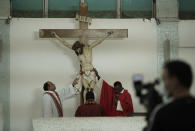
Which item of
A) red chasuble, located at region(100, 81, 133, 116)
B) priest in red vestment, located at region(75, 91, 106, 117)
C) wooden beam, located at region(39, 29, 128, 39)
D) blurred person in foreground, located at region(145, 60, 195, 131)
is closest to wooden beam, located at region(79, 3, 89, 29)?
wooden beam, located at region(39, 29, 128, 39)

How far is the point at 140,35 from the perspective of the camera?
840 centimetres

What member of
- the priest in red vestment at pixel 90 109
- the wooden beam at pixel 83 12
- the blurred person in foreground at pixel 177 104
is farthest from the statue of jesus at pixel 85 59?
the blurred person in foreground at pixel 177 104

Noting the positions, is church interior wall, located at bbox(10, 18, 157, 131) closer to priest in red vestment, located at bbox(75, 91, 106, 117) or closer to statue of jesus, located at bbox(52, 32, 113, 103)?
statue of jesus, located at bbox(52, 32, 113, 103)

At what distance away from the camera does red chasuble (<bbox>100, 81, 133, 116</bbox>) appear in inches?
309

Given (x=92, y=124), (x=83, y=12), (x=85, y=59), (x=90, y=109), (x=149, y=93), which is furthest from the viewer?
(x=83, y=12)

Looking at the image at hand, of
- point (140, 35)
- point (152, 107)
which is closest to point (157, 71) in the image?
point (140, 35)

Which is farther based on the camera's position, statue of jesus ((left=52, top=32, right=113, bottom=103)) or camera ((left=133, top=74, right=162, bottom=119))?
statue of jesus ((left=52, top=32, right=113, bottom=103))

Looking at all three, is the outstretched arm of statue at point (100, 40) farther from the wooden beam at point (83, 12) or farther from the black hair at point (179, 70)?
the black hair at point (179, 70)

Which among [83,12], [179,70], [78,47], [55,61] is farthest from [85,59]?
[179,70]

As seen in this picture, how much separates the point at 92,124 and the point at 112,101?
201 centimetres

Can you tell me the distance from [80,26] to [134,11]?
47.5 inches

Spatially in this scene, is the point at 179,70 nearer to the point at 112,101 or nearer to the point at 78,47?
the point at 78,47

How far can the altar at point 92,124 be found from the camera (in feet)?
20.0

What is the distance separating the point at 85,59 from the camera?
8.04 metres
